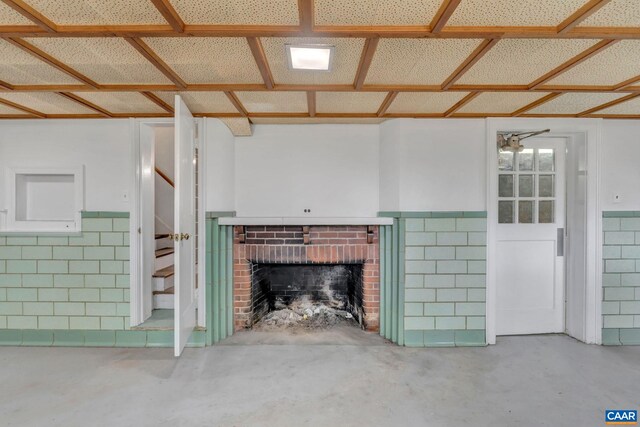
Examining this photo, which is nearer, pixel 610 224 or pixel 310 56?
pixel 310 56

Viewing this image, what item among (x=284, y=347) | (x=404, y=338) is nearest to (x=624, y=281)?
(x=404, y=338)

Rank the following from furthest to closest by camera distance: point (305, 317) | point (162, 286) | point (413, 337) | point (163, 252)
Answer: point (163, 252) < point (305, 317) < point (162, 286) < point (413, 337)

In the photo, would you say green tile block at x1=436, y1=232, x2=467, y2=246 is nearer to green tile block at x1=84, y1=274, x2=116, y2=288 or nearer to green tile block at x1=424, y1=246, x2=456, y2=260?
green tile block at x1=424, y1=246, x2=456, y2=260

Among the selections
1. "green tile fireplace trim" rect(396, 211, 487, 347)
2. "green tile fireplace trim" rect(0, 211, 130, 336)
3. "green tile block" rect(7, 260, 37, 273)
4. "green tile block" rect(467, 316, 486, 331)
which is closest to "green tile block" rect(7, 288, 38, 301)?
"green tile fireplace trim" rect(0, 211, 130, 336)

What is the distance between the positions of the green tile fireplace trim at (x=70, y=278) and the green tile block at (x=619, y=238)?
15.4 feet

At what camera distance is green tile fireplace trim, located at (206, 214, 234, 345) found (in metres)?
3.07

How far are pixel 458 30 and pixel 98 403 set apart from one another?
10.5ft

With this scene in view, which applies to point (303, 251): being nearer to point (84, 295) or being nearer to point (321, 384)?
point (321, 384)

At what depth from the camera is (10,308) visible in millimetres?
3070

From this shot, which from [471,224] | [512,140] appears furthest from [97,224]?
[512,140]

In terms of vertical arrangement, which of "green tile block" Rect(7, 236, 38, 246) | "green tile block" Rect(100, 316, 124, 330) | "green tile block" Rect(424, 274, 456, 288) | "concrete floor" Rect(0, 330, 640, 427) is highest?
"green tile block" Rect(7, 236, 38, 246)

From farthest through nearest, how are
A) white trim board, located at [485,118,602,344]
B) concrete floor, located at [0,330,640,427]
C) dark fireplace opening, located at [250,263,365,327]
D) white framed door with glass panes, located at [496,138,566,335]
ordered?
dark fireplace opening, located at [250,263,365,327] < white framed door with glass panes, located at [496,138,566,335] < white trim board, located at [485,118,602,344] < concrete floor, located at [0,330,640,427]

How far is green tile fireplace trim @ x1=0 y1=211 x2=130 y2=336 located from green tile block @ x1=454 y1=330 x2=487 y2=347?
10.5 feet

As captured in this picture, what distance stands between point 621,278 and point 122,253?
192 inches
